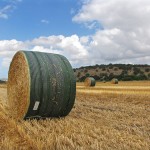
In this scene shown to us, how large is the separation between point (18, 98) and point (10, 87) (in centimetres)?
123

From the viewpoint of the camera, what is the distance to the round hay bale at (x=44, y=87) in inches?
346

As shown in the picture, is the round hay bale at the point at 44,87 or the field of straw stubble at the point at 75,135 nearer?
the field of straw stubble at the point at 75,135

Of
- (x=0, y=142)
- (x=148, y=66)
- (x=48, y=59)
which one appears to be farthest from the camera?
(x=148, y=66)

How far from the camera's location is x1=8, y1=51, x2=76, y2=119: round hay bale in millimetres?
8789

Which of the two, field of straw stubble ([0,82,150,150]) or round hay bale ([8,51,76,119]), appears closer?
field of straw stubble ([0,82,150,150])

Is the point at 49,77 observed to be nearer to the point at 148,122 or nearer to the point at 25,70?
the point at 25,70

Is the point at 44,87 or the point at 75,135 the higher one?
the point at 44,87

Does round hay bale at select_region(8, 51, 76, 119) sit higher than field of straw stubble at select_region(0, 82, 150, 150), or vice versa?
round hay bale at select_region(8, 51, 76, 119)

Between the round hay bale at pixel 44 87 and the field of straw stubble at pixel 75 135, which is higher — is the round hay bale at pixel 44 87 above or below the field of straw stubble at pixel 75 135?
above

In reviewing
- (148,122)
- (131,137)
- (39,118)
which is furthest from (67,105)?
(131,137)

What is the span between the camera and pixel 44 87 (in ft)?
29.0

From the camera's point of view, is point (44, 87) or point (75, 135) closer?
point (75, 135)

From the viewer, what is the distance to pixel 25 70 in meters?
9.58

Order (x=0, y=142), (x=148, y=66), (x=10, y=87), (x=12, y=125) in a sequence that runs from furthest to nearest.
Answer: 1. (x=148, y=66)
2. (x=10, y=87)
3. (x=12, y=125)
4. (x=0, y=142)
